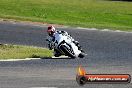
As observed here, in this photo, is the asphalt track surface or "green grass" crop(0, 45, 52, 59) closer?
the asphalt track surface

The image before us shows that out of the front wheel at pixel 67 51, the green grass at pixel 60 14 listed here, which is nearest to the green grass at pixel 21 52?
the front wheel at pixel 67 51

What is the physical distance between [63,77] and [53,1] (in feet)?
141

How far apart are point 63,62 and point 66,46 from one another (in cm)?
196

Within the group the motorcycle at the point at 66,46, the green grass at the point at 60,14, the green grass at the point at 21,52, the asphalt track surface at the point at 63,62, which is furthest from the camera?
the green grass at the point at 60,14

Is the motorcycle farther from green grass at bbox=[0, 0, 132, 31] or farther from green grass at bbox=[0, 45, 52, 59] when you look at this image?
green grass at bbox=[0, 0, 132, 31]

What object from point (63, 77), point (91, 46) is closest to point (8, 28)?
point (91, 46)

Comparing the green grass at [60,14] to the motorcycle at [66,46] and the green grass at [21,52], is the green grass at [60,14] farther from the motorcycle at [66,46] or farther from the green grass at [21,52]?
the motorcycle at [66,46]

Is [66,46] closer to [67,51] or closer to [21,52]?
[67,51]

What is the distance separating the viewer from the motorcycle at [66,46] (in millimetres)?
23766

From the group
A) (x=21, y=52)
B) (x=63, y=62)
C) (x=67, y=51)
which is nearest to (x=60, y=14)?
(x=21, y=52)

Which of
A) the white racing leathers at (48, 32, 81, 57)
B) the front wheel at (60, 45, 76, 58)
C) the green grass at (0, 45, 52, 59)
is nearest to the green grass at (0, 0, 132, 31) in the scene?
the green grass at (0, 45, 52, 59)

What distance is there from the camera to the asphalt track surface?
16769mm

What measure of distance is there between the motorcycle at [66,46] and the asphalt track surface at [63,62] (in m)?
0.50

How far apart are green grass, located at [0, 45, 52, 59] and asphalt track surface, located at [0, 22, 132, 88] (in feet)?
4.76
